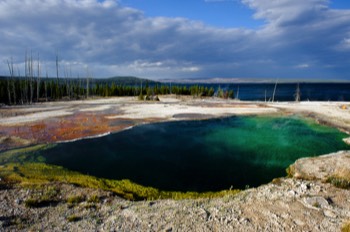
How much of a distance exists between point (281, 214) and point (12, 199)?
10212mm

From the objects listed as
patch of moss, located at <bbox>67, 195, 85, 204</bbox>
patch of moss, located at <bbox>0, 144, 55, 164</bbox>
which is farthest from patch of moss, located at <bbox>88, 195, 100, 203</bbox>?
patch of moss, located at <bbox>0, 144, 55, 164</bbox>

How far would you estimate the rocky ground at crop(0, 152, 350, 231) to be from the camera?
771 centimetres

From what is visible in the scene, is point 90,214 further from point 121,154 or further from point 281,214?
point 121,154

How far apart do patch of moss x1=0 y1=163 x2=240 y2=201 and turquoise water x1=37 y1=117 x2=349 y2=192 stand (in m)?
0.94

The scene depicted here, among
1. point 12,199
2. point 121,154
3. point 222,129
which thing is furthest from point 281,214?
point 222,129

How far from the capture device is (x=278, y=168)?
15.9 m

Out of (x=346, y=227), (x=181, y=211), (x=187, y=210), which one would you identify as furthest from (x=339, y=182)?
(x=181, y=211)

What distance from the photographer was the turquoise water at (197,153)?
14.5 meters

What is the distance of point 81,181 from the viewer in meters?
13.0

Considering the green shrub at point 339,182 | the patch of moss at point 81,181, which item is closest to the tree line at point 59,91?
the patch of moss at point 81,181

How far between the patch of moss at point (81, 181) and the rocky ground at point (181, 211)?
4.04 ft

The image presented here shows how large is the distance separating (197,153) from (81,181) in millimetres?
9418

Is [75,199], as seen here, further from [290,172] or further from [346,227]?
[290,172]

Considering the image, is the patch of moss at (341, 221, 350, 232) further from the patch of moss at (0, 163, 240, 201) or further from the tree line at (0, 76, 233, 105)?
the tree line at (0, 76, 233, 105)
